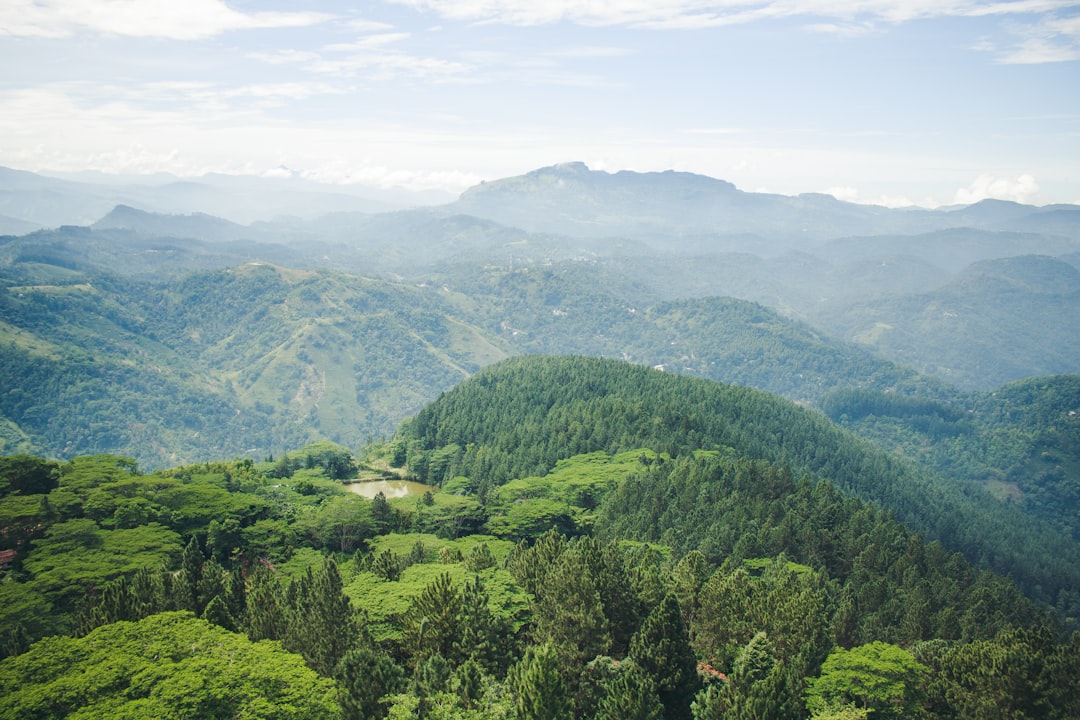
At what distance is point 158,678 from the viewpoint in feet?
99.2

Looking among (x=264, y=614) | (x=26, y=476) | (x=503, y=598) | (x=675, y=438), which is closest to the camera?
(x=264, y=614)

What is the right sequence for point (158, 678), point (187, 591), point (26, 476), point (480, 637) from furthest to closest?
1. point (26, 476)
2. point (187, 591)
3. point (480, 637)
4. point (158, 678)

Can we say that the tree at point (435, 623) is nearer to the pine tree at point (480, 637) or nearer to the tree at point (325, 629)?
the pine tree at point (480, 637)

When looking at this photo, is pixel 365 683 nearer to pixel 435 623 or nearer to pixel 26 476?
pixel 435 623

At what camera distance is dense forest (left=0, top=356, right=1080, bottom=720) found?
1264 inches

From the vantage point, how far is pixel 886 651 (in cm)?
4181

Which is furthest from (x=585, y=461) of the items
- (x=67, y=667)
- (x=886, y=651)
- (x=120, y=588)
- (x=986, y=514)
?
(x=986, y=514)

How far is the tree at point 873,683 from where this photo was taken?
38.7 metres

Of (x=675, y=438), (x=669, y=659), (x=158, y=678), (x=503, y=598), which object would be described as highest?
(x=158, y=678)

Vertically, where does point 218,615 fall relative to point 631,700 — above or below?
below

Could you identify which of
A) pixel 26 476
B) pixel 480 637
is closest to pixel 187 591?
pixel 480 637

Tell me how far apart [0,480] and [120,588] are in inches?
1381

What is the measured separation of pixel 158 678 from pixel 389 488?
72519mm

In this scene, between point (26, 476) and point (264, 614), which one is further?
point (26, 476)
